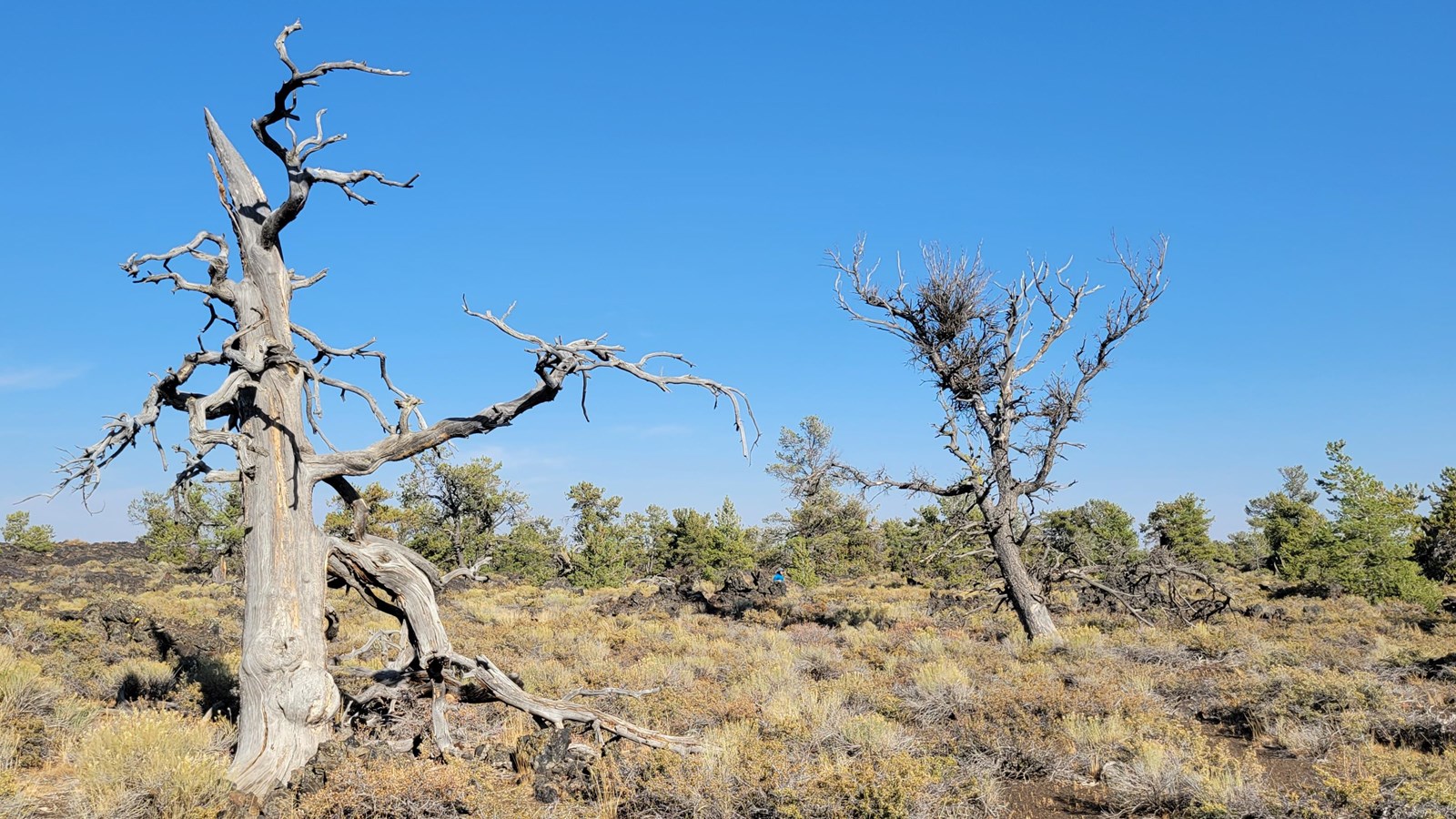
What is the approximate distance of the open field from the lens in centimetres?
651

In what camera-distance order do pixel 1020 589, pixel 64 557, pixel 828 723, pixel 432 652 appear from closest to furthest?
pixel 432 652 < pixel 828 723 < pixel 1020 589 < pixel 64 557

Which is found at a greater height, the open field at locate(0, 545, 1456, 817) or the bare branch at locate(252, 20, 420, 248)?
the bare branch at locate(252, 20, 420, 248)

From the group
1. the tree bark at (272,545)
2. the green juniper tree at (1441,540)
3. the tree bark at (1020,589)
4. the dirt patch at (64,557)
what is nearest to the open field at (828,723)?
the tree bark at (272,545)

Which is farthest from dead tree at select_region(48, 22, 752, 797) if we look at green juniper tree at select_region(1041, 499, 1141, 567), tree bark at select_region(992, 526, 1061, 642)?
green juniper tree at select_region(1041, 499, 1141, 567)

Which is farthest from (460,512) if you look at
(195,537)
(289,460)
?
(289,460)

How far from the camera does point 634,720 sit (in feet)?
31.1

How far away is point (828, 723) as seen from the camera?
29.6 feet

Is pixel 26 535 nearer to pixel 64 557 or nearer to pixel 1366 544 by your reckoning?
pixel 64 557

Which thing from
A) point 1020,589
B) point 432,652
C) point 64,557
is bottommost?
point 432,652

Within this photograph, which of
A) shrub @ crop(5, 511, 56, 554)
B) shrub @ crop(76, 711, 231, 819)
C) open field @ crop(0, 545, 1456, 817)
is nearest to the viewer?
shrub @ crop(76, 711, 231, 819)

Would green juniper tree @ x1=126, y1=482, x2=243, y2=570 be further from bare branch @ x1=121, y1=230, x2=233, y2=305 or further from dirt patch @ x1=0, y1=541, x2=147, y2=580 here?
bare branch @ x1=121, y1=230, x2=233, y2=305

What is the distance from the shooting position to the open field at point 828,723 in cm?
651

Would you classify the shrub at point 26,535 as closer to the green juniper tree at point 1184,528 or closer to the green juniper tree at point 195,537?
the green juniper tree at point 195,537

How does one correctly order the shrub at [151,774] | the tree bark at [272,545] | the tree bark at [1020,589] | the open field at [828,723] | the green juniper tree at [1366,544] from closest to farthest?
the shrub at [151,774], the open field at [828,723], the tree bark at [272,545], the tree bark at [1020,589], the green juniper tree at [1366,544]
